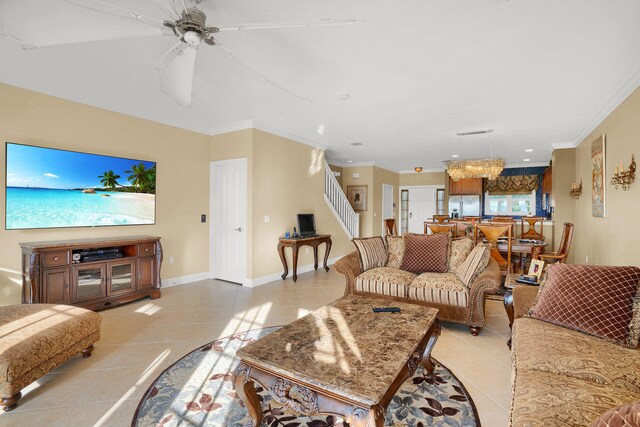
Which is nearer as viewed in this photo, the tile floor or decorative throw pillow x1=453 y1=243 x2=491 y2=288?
the tile floor

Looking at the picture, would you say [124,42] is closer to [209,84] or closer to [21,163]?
[209,84]

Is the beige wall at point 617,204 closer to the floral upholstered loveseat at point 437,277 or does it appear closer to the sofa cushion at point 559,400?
the floral upholstered loveseat at point 437,277

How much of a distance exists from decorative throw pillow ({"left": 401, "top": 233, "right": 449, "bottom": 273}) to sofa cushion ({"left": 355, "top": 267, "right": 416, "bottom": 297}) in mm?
189

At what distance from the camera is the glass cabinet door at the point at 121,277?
360cm

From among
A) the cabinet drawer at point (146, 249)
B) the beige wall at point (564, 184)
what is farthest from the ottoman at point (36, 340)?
the beige wall at point (564, 184)

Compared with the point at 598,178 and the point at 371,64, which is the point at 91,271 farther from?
the point at 598,178

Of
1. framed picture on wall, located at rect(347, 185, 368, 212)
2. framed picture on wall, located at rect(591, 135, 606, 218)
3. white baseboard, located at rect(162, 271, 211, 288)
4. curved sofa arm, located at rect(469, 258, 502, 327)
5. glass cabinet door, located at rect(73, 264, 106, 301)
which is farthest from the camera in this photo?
framed picture on wall, located at rect(347, 185, 368, 212)

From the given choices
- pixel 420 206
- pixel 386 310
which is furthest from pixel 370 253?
pixel 420 206

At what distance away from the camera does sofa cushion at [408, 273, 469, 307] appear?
305 centimetres

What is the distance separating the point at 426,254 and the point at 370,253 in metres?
0.71

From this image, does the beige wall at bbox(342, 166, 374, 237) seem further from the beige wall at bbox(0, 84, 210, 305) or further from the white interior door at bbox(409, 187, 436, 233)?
the beige wall at bbox(0, 84, 210, 305)

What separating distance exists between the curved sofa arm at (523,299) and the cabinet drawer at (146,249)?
166 inches

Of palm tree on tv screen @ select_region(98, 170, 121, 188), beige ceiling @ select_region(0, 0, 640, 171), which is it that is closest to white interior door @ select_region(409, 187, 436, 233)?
beige ceiling @ select_region(0, 0, 640, 171)

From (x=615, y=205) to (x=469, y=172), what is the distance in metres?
3.09
